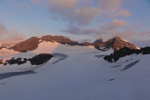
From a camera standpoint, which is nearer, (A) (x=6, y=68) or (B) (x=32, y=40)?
(A) (x=6, y=68)

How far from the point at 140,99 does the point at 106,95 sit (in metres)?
3.07

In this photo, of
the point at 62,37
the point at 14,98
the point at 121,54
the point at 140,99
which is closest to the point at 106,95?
the point at 140,99

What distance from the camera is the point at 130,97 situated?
12016 mm

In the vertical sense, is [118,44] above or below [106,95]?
above

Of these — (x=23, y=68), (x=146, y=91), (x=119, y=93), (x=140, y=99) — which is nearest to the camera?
(x=140, y=99)

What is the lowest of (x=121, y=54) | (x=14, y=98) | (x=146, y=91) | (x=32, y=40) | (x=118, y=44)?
(x=14, y=98)

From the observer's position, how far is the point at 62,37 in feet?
563

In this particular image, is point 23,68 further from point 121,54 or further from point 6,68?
point 121,54

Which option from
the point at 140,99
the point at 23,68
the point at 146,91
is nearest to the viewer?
the point at 140,99

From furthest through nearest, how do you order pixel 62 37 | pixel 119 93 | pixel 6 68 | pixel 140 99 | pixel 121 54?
1. pixel 62 37
2. pixel 6 68
3. pixel 121 54
4. pixel 119 93
5. pixel 140 99

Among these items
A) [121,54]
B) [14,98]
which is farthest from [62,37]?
[14,98]

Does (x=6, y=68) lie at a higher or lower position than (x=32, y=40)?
lower

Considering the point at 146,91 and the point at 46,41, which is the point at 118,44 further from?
the point at 146,91

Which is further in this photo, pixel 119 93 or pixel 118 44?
pixel 118 44
